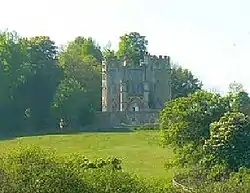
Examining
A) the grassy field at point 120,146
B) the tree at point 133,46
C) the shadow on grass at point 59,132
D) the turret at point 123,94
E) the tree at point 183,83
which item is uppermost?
the tree at point 133,46

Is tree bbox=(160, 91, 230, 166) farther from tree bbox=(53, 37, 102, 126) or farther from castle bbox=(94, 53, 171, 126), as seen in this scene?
castle bbox=(94, 53, 171, 126)

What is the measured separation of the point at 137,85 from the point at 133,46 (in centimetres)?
872

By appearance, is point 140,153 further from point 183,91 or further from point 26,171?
point 183,91

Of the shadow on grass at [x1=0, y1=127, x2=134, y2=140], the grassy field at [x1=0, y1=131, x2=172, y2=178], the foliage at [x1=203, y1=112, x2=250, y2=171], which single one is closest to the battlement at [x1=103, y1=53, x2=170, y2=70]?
the shadow on grass at [x1=0, y1=127, x2=134, y2=140]

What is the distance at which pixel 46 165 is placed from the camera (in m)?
29.6

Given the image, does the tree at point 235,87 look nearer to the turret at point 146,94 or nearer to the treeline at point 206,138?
the turret at point 146,94

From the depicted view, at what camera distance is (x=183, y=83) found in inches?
4232

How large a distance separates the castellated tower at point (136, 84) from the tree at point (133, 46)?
9.61 ft

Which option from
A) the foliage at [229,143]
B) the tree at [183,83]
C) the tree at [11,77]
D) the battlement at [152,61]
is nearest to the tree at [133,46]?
the battlement at [152,61]

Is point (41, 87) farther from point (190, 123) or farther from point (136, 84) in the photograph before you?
point (190, 123)

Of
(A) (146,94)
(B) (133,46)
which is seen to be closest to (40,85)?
(A) (146,94)

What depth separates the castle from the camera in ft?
306

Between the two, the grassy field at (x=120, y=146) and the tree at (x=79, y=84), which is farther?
the tree at (x=79, y=84)

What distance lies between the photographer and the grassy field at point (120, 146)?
50.2 meters
